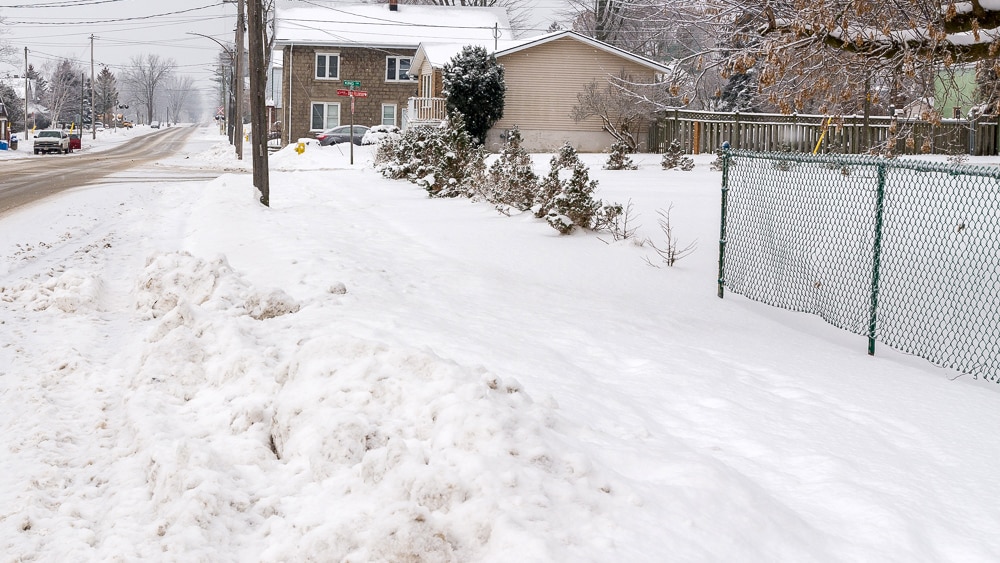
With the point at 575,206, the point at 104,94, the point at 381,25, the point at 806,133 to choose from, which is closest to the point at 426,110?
the point at 381,25

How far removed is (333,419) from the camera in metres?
4.88

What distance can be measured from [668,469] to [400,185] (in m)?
20.3

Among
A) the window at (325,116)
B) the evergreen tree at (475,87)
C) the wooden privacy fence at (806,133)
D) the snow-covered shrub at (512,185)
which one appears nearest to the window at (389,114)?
the window at (325,116)

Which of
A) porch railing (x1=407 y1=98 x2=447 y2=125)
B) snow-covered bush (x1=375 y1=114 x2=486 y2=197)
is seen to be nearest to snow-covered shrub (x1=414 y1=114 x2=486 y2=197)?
snow-covered bush (x1=375 y1=114 x2=486 y2=197)

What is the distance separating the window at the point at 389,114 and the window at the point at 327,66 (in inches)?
132

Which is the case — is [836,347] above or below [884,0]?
below

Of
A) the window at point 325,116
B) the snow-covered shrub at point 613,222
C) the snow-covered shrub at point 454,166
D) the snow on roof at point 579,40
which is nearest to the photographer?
the snow-covered shrub at point 613,222

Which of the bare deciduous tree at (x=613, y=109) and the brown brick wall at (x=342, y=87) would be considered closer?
the bare deciduous tree at (x=613, y=109)

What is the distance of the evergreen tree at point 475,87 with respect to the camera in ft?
124

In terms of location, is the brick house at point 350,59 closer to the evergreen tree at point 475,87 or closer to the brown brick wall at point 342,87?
the brown brick wall at point 342,87

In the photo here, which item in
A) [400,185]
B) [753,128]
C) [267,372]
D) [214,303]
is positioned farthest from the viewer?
[753,128]

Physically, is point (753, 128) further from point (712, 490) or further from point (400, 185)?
point (712, 490)

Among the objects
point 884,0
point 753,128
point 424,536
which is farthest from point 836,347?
point 753,128

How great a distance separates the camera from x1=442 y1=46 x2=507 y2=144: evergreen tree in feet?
124
